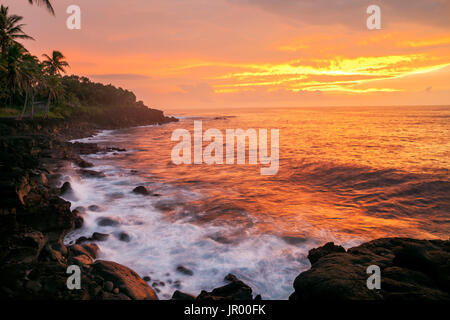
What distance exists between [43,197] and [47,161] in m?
10.9

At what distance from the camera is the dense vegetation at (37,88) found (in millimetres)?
28641

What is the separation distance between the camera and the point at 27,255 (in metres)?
5.72

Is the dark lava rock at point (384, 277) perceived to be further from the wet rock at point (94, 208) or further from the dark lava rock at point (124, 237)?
the wet rock at point (94, 208)

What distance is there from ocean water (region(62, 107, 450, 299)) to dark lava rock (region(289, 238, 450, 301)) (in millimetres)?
1796

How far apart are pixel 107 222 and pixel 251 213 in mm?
6811

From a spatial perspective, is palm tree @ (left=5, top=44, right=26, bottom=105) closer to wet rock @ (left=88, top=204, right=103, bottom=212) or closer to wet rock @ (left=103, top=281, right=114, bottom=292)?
wet rock @ (left=88, top=204, right=103, bottom=212)

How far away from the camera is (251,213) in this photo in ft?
42.2

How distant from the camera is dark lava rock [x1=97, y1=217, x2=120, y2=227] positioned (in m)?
10.7

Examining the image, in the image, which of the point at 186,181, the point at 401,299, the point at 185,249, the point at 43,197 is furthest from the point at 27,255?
the point at 186,181

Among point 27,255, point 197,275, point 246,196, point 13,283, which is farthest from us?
point 246,196

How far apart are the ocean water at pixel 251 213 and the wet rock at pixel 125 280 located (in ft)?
2.26
